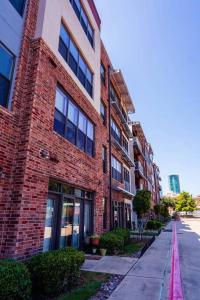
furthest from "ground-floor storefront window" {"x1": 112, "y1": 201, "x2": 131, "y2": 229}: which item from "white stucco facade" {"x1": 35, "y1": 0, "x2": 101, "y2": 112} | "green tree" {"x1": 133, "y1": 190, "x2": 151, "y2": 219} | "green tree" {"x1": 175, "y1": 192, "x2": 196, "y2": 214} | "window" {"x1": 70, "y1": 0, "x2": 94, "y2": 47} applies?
"green tree" {"x1": 175, "y1": 192, "x2": 196, "y2": 214}

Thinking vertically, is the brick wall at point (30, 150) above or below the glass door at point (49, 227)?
above

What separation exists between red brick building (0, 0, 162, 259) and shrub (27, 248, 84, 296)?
75 centimetres

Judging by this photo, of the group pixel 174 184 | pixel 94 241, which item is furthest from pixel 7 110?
pixel 174 184

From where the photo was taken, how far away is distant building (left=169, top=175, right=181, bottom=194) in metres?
155

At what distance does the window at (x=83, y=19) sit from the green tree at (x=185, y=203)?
7747 cm

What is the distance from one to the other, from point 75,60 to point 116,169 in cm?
1036

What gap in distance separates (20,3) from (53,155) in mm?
5472

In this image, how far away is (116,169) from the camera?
19.1m

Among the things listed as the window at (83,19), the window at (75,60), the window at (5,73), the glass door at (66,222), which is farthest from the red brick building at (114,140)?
the window at (5,73)

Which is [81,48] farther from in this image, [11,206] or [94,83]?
[11,206]

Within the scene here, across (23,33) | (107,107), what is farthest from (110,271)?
(107,107)

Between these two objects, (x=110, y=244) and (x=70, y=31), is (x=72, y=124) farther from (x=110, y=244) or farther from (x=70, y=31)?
(x=110, y=244)

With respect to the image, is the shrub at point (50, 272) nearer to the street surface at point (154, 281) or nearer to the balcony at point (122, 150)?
the street surface at point (154, 281)

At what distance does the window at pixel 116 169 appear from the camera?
712 inches
